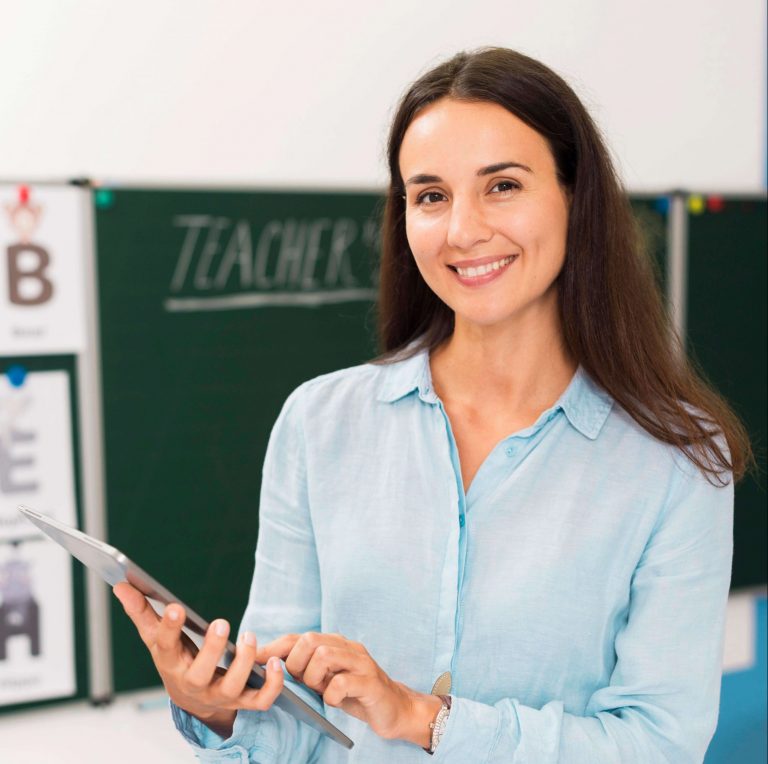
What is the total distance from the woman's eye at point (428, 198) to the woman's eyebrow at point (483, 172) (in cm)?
2

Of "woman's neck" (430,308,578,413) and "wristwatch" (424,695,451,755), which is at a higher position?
"woman's neck" (430,308,578,413)

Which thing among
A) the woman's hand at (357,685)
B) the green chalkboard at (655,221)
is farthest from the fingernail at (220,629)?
the green chalkboard at (655,221)

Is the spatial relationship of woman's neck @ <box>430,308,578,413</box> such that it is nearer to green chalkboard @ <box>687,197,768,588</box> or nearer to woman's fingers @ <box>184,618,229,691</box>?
woman's fingers @ <box>184,618,229,691</box>

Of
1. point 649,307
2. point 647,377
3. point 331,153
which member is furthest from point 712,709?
point 331,153

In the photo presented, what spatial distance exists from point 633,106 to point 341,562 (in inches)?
96.9

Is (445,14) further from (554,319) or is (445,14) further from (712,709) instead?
(712,709)

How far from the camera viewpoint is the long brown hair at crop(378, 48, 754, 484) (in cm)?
127

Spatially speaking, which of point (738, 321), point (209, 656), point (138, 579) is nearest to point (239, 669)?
point (209, 656)

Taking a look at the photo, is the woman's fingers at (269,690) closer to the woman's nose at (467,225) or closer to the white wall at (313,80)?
the woman's nose at (467,225)

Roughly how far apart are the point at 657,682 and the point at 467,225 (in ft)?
1.94

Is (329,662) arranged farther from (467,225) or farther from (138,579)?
(467,225)

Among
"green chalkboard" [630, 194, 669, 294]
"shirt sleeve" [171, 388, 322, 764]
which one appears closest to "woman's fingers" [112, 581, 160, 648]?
"shirt sleeve" [171, 388, 322, 764]

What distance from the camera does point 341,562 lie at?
4.25 ft

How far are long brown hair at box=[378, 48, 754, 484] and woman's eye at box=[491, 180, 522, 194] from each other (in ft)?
0.26
